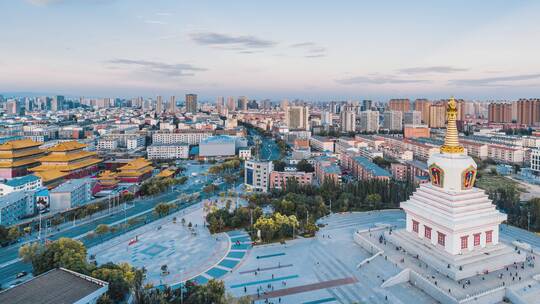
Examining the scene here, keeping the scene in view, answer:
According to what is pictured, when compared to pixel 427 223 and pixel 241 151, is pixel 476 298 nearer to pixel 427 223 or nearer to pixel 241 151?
pixel 427 223

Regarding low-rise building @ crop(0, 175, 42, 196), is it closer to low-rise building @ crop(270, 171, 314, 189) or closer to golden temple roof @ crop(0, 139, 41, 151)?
golden temple roof @ crop(0, 139, 41, 151)

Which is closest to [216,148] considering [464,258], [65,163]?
[65,163]

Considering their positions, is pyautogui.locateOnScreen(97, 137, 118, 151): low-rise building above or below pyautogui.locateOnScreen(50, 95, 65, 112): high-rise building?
below

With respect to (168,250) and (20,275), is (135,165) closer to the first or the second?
(168,250)

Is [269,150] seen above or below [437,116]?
below

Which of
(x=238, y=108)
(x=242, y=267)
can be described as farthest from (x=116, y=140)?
(x=238, y=108)

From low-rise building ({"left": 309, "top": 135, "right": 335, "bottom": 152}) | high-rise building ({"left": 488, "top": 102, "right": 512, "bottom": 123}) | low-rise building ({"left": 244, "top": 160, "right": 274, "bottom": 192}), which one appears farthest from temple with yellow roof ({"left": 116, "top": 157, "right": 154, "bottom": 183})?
high-rise building ({"left": 488, "top": 102, "right": 512, "bottom": 123})

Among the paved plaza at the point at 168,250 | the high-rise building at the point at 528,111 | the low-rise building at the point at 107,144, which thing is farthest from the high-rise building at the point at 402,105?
the paved plaza at the point at 168,250
